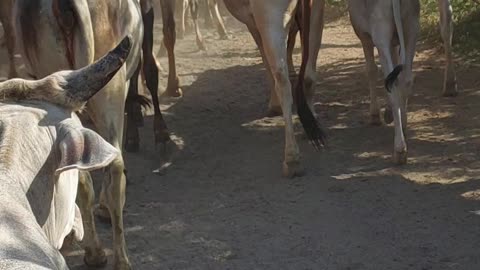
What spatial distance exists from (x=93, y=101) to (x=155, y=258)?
3.99 ft

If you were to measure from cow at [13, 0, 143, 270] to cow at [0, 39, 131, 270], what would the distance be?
93.9 inches

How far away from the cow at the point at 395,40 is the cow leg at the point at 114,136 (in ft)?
8.90

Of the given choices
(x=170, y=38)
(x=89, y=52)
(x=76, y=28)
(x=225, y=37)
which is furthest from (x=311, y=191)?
(x=225, y=37)

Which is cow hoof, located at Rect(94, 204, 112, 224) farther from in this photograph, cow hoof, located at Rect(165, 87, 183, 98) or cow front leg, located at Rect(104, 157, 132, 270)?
cow hoof, located at Rect(165, 87, 183, 98)

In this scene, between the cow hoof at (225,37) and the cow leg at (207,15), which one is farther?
the cow leg at (207,15)

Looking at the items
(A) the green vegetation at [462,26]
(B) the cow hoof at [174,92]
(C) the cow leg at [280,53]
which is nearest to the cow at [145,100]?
(C) the cow leg at [280,53]

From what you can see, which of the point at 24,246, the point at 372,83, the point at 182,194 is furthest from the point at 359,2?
the point at 24,246

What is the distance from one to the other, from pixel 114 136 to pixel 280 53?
2.26 meters

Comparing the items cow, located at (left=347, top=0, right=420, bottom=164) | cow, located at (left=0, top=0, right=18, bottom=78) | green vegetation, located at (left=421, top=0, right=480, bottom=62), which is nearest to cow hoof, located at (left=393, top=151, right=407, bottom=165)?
cow, located at (left=347, top=0, right=420, bottom=164)

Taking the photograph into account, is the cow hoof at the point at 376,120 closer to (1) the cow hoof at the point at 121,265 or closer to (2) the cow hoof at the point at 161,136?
(2) the cow hoof at the point at 161,136

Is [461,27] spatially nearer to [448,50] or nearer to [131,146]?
[448,50]

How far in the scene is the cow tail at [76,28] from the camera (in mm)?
6562

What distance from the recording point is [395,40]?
9109 millimetres

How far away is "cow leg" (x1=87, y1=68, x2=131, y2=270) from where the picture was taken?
6.71 meters
